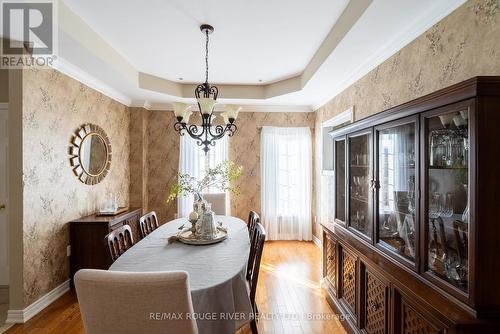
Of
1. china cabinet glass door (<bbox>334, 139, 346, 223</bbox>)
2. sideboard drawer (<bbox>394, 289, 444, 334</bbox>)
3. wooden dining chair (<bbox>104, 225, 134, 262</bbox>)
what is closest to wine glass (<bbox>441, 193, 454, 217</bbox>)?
sideboard drawer (<bbox>394, 289, 444, 334</bbox>)

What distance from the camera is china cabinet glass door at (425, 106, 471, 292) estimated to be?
1258 mm

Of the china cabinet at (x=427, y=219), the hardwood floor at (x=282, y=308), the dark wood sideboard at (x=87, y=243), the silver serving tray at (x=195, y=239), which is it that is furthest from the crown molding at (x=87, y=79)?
the china cabinet at (x=427, y=219)

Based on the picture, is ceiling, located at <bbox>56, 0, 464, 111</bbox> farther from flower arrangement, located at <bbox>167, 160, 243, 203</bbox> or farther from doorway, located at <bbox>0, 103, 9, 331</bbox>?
flower arrangement, located at <bbox>167, 160, 243, 203</bbox>

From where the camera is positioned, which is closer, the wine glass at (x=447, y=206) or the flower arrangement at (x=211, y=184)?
the wine glass at (x=447, y=206)

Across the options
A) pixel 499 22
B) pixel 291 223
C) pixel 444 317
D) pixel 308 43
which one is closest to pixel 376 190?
pixel 444 317

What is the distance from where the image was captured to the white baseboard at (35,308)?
2338 millimetres

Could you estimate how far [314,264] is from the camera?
373cm

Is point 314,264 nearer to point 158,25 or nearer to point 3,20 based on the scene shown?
point 158,25

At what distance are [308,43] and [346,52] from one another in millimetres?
490

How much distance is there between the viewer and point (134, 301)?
3.91ft

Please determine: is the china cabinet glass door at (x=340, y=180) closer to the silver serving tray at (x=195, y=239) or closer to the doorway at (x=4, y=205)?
the silver serving tray at (x=195, y=239)

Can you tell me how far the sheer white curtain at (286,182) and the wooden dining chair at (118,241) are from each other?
289 cm

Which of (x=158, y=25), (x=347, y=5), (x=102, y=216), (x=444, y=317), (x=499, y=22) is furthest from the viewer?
(x=102, y=216)

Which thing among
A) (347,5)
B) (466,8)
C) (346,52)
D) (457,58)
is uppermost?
(347,5)
